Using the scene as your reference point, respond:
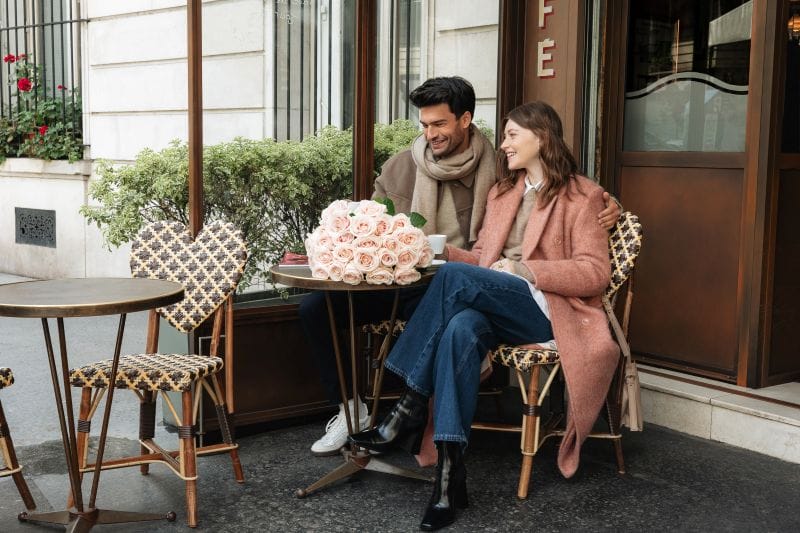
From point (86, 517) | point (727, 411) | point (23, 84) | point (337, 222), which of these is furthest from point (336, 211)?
point (23, 84)

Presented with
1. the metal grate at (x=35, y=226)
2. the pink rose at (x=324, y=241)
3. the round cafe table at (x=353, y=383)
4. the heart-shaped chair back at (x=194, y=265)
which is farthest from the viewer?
the metal grate at (x=35, y=226)

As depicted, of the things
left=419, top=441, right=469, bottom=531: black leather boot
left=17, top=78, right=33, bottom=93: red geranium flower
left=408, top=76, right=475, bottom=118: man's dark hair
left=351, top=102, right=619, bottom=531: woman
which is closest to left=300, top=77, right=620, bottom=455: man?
left=408, top=76, right=475, bottom=118: man's dark hair

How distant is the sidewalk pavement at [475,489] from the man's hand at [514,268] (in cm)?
84

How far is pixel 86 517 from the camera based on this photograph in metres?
3.23

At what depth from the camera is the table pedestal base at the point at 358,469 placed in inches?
145

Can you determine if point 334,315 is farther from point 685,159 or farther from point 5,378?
point 685,159

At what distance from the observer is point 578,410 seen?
3.73m

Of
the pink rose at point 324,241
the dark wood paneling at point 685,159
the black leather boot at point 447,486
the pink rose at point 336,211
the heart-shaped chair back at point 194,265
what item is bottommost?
the black leather boot at point 447,486

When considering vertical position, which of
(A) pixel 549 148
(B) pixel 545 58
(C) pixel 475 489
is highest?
(B) pixel 545 58

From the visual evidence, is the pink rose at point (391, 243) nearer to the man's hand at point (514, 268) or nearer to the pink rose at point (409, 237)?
the pink rose at point (409, 237)

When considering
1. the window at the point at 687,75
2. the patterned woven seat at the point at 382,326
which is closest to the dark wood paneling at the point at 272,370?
the patterned woven seat at the point at 382,326

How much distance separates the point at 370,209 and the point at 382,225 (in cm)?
9

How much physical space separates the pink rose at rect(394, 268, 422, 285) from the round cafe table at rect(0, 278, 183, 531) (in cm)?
78

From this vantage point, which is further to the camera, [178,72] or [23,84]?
[23,84]
